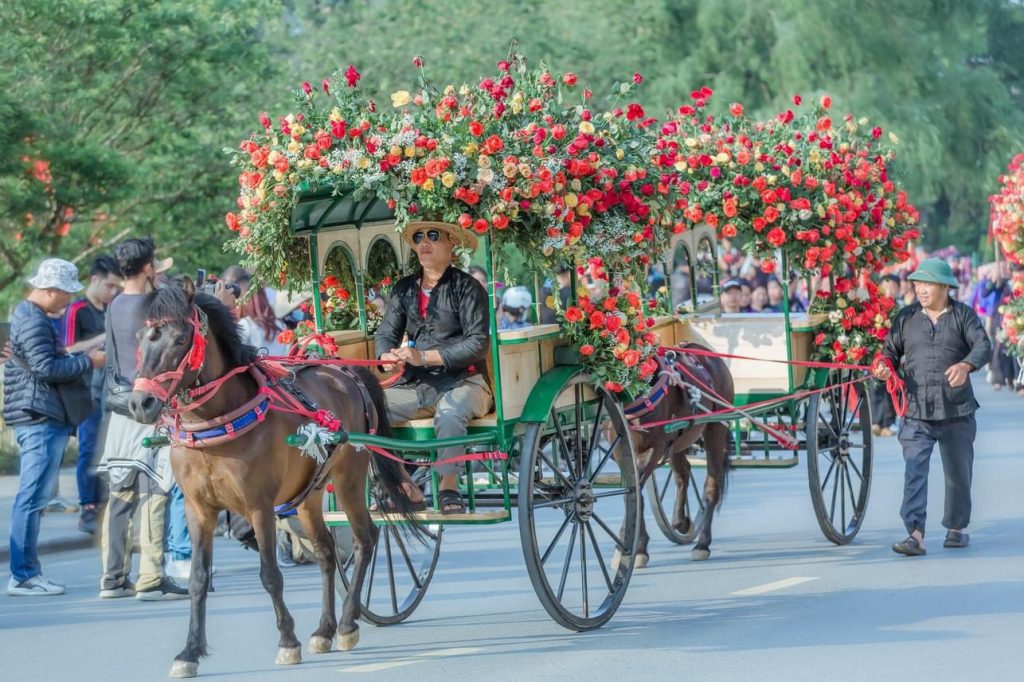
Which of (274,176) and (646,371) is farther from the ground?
(274,176)

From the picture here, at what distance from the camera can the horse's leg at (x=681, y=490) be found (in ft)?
38.1

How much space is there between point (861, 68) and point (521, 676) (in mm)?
27692

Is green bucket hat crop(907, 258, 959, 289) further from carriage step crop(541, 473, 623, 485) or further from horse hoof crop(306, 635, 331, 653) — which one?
horse hoof crop(306, 635, 331, 653)

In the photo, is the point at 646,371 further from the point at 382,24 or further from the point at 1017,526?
the point at 382,24

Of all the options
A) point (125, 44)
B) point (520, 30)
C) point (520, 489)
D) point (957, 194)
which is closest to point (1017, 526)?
point (520, 489)

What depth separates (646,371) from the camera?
364 inches

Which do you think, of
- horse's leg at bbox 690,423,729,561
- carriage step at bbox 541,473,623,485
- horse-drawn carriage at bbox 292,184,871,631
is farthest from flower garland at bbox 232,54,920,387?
horse's leg at bbox 690,423,729,561

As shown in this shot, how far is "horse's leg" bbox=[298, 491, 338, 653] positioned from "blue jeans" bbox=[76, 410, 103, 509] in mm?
4536

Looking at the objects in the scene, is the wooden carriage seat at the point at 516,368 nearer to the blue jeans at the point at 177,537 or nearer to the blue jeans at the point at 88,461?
the blue jeans at the point at 177,537

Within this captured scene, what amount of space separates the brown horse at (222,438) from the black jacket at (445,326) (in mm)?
626

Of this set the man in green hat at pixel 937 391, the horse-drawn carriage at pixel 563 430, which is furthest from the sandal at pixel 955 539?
the horse-drawn carriage at pixel 563 430

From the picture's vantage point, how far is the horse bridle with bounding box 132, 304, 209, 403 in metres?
7.13

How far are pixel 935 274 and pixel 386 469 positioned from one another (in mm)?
4439

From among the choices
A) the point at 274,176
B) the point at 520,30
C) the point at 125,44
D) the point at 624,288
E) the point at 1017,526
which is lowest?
the point at 1017,526
